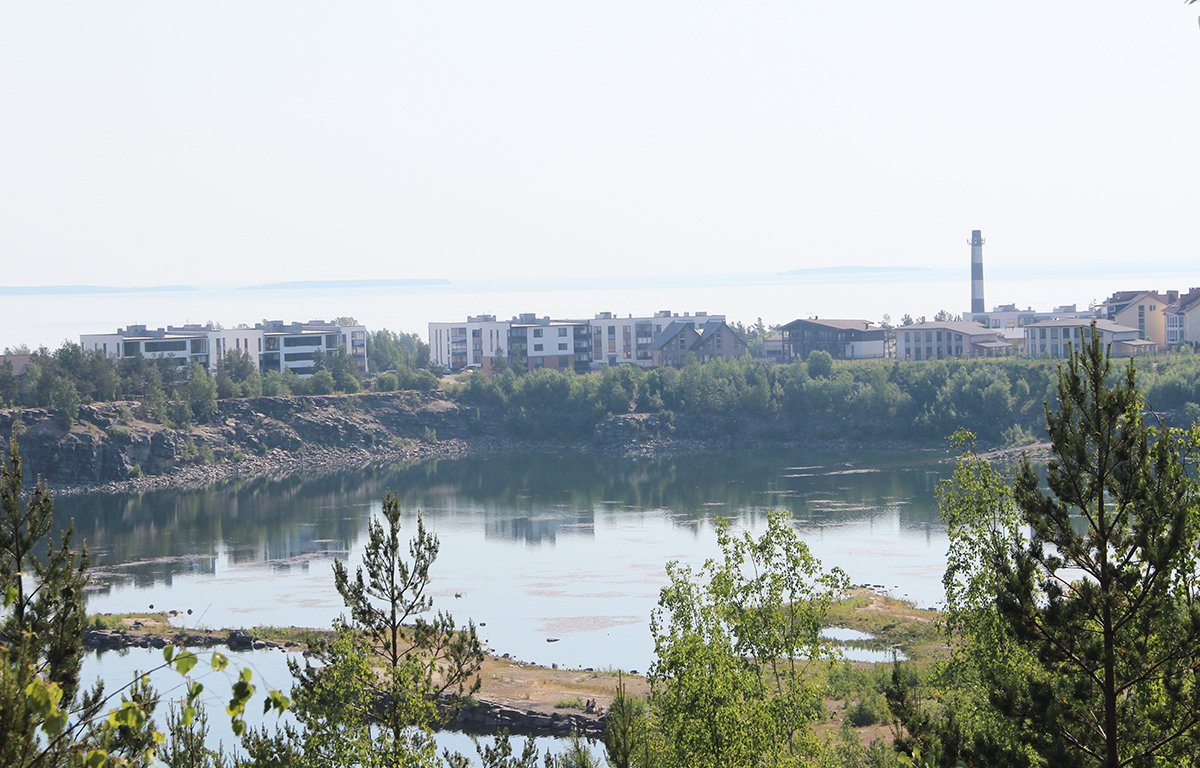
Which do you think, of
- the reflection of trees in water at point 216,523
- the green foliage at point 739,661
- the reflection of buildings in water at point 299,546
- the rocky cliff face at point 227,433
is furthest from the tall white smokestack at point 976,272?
the green foliage at point 739,661

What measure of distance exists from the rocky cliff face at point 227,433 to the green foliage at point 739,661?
55.5m

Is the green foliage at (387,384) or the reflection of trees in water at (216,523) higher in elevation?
the green foliage at (387,384)

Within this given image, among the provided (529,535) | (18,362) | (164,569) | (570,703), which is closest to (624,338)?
(18,362)

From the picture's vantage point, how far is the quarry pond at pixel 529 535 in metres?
35.1

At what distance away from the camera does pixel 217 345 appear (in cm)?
9294

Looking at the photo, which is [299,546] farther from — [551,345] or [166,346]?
[551,345]

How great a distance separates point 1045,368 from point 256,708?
62971 millimetres

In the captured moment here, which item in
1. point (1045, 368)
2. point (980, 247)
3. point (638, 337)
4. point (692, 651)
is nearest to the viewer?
point (692, 651)

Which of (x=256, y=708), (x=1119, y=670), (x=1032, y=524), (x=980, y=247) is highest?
(x=980, y=247)

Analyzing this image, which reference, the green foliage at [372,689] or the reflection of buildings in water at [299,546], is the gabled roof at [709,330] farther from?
the green foliage at [372,689]

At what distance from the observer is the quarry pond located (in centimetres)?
3506

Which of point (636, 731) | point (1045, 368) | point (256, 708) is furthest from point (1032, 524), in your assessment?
point (1045, 368)

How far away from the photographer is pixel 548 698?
25.7 m

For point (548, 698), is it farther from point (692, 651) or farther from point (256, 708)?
point (692, 651)
